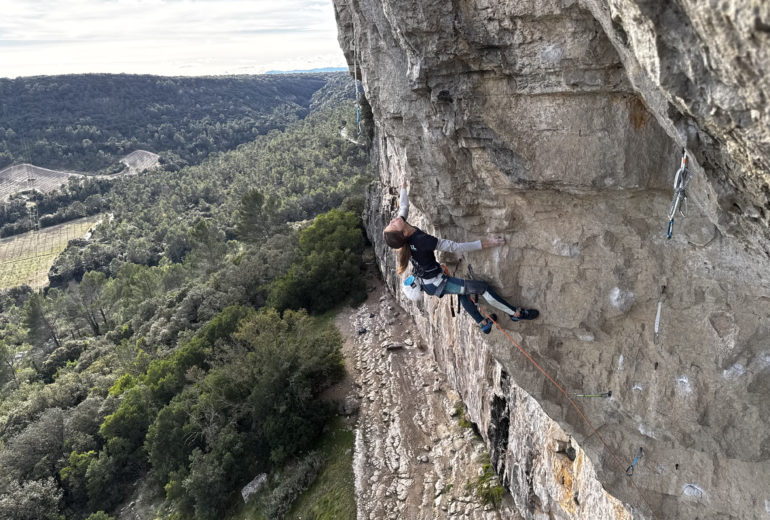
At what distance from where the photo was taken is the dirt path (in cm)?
1161

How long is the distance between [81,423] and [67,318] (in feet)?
64.2

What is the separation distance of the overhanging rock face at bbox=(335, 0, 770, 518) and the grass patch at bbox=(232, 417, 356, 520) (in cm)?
757

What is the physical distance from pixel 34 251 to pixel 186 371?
2532 inches

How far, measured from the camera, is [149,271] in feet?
128

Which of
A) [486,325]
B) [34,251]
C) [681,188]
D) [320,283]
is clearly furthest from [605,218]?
[34,251]

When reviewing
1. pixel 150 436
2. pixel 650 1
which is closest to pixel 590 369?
pixel 650 1

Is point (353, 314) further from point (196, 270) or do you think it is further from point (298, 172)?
point (298, 172)

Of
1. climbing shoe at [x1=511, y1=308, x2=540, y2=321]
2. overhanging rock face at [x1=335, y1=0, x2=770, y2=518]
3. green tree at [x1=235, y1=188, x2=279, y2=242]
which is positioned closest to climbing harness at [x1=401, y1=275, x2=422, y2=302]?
overhanging rock face at [x1=335, y1=0, x2=770, y2=518]

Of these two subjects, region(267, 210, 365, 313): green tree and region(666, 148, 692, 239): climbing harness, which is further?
region(267, 210, 365, 313): green tree

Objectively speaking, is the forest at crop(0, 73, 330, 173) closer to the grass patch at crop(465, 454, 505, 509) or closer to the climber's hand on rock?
the grass patch at crop(465, 454, 505, 509)

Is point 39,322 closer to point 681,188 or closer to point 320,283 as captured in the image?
point 320,283

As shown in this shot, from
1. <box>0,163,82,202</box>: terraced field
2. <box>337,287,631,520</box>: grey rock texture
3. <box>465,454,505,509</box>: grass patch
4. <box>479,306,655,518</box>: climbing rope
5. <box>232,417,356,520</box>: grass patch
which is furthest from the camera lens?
<box>0,163,82,202</box>: terraced field

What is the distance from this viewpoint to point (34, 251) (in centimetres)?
6738

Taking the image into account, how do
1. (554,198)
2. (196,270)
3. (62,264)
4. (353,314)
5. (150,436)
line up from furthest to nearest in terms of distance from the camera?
(62,264) < (196,270) < (353,314) < (150,436) < (554,198)
